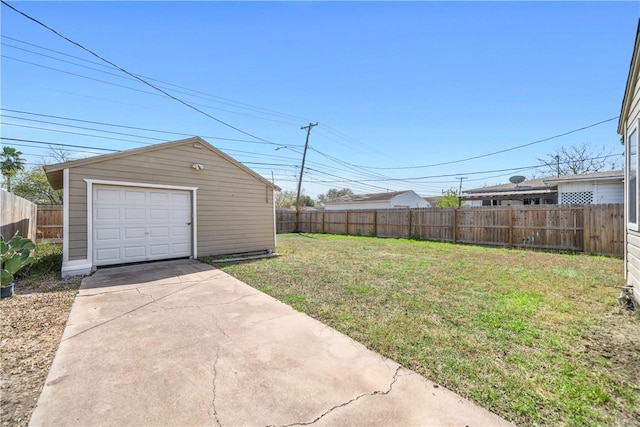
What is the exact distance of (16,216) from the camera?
7.89 metres

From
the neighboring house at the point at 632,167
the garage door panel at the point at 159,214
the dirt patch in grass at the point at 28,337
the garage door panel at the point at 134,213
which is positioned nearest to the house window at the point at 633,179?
the neighboring house at the point at 632,167

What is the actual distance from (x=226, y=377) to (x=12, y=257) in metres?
4.90

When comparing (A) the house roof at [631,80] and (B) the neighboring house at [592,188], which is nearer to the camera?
(A) the house roof at [631,80]

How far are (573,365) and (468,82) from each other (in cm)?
1143

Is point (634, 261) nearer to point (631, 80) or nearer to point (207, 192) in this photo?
point (631, 80)

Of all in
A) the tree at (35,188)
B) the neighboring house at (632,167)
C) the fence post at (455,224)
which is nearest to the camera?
the neighboring house at (632,167)

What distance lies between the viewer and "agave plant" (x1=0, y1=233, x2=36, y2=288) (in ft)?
14.2

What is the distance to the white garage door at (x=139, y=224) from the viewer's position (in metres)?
6.60

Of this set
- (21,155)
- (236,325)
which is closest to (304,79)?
(236,325)

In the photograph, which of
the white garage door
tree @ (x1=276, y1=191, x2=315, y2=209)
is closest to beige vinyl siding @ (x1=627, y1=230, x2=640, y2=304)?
the white garage door

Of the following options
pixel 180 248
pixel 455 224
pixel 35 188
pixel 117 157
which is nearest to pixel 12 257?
pixel 117 157

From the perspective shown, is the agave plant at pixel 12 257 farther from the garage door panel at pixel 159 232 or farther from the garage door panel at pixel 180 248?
the garage door panel at pixel 180 248

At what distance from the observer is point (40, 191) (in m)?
19.1

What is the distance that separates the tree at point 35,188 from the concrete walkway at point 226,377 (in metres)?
21.4
